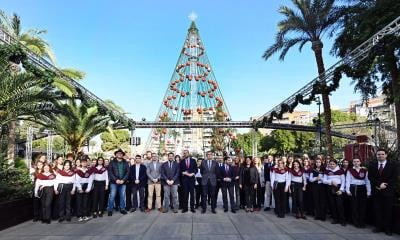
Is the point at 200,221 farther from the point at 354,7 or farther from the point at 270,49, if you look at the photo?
the point at 270,49

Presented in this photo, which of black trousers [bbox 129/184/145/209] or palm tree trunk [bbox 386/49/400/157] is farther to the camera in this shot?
palm tree trunk [bbox 386/49/400/157]

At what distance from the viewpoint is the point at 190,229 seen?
849 centimetres

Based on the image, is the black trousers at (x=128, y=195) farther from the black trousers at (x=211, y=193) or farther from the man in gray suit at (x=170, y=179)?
the black trousers at (x=211, y=193)

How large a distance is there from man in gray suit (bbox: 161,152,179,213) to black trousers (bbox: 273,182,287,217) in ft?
10.1

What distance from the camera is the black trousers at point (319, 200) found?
990 cm

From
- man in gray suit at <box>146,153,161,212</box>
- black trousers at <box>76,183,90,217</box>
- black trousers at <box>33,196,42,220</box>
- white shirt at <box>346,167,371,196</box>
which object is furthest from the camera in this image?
man in gray suit at <box>146,153,161,212</box>

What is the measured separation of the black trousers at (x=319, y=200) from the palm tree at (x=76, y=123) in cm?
1287

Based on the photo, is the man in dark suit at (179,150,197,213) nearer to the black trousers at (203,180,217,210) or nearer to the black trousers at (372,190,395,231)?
the black trousers at (203,180,217,210)

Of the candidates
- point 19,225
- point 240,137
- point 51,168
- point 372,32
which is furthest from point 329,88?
point 240,137

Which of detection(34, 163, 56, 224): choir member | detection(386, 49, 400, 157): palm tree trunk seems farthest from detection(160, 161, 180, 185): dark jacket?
detection(386, 49, 400, 157): palm tree trunk

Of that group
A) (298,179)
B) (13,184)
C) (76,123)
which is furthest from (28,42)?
(298,179)

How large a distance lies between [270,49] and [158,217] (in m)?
15.0

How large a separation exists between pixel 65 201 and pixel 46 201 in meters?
0.54

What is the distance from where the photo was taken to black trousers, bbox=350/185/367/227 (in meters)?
8.70
